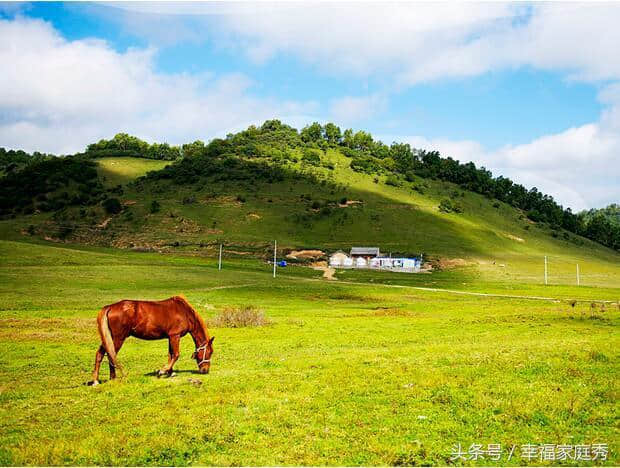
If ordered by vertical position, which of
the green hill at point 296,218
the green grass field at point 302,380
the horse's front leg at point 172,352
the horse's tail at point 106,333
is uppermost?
the green hill at point 296,218

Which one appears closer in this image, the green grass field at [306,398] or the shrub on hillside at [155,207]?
the green grass field at [306,398]

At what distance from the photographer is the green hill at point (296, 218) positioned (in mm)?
129250

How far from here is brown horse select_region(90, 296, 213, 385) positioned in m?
15.7

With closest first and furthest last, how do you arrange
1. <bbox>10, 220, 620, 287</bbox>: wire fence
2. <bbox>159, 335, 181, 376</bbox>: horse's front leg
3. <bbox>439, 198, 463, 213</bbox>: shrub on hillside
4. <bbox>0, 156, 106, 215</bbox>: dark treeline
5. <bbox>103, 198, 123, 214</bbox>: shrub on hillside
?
<bbox>159, 335, 181, 376</bbox>: horse's front leg, <bbox>10, 220, 620, 287</bbox>: wire fence, <bbox>103, 198, 123, 214</bbox>: shrub on hillside, <bbox>0, 156, 106, 215</bbox>: dark treeline, <bbox>439, 198, 463, 213</bbox>: shrub on hillside

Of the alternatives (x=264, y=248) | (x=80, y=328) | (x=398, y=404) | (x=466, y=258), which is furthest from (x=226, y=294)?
(x=466, y=258)

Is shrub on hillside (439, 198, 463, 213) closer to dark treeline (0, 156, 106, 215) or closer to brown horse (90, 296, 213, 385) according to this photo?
dark treeline (0, 156, 106, 215)

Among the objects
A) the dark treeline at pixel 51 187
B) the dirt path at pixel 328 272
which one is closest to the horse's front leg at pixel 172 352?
the dirt path at pixel 328 272

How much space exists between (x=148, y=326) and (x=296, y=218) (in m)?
131

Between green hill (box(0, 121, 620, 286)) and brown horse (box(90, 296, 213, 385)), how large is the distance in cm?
9602

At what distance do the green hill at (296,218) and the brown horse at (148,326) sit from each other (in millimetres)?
96019

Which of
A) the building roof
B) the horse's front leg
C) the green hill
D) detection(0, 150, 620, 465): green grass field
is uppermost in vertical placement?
the green hill

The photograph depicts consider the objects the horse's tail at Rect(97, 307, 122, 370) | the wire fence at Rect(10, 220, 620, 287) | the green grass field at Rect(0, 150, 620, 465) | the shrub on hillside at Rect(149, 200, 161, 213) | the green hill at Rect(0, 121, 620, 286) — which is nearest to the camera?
the green grass field at Rect(0, 150, 620, 465)

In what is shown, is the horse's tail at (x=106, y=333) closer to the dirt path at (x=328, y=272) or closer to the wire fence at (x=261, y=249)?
the dirt path at (x=328, y=272)

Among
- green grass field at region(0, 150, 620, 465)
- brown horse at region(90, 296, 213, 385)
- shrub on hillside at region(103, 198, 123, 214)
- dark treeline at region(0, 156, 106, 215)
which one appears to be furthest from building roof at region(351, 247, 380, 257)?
brown horse at region(90, 296, 213, 385)
